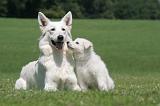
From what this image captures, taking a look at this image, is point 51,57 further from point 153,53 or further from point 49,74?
point 153,53

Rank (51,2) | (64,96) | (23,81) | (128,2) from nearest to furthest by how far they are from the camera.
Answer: (64,96), (23,81), (51,2), (128,2)

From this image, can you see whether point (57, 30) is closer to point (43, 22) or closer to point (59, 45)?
point (59, 45)

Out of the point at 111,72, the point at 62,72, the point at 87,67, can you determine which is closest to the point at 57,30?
the point at 62,72

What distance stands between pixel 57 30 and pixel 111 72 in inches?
684

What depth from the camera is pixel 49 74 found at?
12.4m

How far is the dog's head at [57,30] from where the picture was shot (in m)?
12.1

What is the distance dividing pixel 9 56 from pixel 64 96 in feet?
88.8

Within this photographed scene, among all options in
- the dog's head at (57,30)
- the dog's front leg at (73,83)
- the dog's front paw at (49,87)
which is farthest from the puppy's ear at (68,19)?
the dog's front paw at (49,87)

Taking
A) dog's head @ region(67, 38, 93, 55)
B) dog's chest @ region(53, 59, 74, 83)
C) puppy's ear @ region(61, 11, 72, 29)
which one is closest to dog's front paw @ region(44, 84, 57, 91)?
dog's chest @ region(53, 59, 74, 83)

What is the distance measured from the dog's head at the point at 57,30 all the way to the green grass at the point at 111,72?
4.47 ft

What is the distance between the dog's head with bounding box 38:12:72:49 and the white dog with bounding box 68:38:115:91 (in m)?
0.29

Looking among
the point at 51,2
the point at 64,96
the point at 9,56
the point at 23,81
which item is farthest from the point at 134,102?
the point at 51,2

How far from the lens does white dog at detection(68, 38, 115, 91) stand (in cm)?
1247

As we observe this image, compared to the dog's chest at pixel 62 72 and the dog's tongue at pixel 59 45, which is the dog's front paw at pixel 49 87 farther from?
the dog's tongue at pixel 59 45
